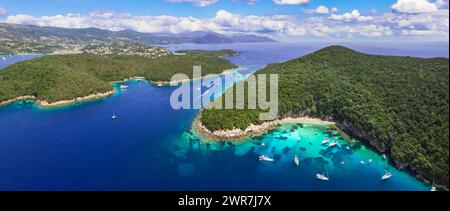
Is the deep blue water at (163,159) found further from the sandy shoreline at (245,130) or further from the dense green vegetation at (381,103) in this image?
the dense green vegetation at (381,103)

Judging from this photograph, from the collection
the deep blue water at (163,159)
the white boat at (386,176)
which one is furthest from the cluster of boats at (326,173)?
the deep blue water at (163,159)

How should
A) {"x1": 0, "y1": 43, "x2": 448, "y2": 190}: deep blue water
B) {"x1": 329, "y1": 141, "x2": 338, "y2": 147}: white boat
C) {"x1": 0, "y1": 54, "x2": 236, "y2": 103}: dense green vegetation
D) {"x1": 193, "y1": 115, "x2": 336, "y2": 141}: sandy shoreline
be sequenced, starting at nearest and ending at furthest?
1. {"x1": 0, "y1": 43, "x2": 448, "y2": 190}: deep blue water
2. {"x1": 329, "y1": 141, "x2": 338, "y2": 147}: white boat
3. {"x1": 193, "y1": 115, "x2": 336, "y2": 141}: sandy shoreline
4. {"x1": 0, "y1": 54, "x2": 236, "y2": 103}: dense green vegetation

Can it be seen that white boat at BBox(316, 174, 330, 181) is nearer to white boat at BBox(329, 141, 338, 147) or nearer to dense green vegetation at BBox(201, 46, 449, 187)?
white boat at BBox(329, 141, 338, 147)

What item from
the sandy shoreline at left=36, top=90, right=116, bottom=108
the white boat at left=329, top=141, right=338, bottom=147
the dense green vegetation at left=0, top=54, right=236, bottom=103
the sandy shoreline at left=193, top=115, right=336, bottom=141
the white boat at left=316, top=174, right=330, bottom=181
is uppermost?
the dense green vegetation at left=0, top=54, right=236, bottom=103

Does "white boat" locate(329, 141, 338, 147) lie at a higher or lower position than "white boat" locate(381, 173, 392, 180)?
higher

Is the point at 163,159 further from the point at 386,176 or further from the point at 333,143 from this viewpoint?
the point at 386,176

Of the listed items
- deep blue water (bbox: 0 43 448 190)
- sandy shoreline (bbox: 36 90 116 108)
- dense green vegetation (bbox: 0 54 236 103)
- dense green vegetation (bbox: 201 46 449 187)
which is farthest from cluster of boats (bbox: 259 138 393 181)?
dense green vegetation (bbox: 0 54 236 103)

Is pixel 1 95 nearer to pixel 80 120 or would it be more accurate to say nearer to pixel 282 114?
pixel 80 120

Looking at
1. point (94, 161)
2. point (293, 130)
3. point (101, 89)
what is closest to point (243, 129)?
point (293, 130)
